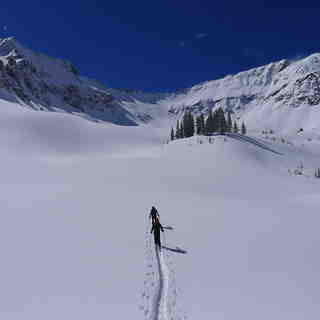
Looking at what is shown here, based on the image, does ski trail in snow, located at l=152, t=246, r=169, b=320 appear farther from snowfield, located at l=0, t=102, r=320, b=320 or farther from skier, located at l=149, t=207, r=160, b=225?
skier, located at l=149, t=207, r=160, b=225

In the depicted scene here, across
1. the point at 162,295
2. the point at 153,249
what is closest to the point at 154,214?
the point at 153,249

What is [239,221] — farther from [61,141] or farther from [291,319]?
[61,141]

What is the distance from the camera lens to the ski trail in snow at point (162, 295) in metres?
7.80

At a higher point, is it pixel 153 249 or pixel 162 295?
pixel 153 249

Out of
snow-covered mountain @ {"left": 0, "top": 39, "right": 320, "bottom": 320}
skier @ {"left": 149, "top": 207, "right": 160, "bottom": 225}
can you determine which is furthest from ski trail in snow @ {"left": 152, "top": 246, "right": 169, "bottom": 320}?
skier @ {"left": 149, "top": 207, "right": 160, "bottom": 225}

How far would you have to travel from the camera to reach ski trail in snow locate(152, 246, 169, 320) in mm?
7796

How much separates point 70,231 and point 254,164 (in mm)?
34183

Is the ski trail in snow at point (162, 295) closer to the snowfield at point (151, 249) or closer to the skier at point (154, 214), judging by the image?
the snowfield at point (151, 249)

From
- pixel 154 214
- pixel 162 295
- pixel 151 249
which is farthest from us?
pixel 154 214

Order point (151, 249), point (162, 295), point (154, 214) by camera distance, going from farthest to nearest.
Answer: point (154, 214)
point (151, 249)
point (162, 295)

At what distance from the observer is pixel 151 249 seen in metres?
13.2

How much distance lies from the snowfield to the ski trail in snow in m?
0.05

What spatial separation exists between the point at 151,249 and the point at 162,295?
4.37m

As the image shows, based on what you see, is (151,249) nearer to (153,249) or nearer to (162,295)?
(153,249)
